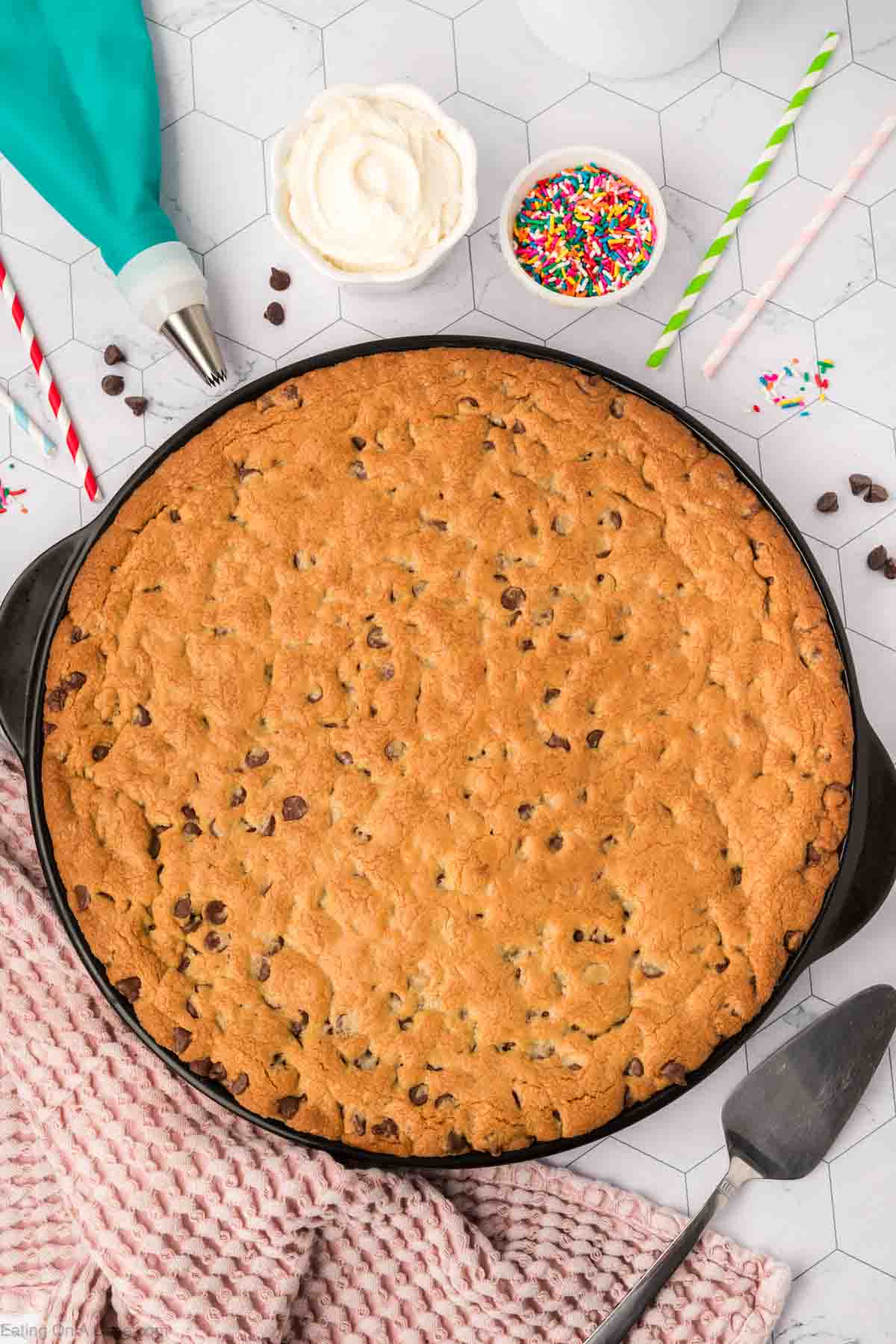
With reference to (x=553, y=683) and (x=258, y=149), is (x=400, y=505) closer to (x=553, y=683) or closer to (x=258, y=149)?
(x=553, y=683)

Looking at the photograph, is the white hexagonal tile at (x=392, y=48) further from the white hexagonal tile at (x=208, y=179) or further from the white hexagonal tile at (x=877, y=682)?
the white hexagonal tile at (x=877, y=682)

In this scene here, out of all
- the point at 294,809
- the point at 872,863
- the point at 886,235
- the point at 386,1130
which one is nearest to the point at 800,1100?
the point at 872,863

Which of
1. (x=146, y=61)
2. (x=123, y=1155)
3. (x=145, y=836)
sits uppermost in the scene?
(x=146, y=61)

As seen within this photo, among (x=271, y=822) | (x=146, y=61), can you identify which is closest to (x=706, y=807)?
(x=271, y=822)

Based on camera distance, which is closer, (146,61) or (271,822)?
(271,822)

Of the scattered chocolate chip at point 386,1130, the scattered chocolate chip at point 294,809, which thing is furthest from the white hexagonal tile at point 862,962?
the scattered chocolate chip at point 294,809

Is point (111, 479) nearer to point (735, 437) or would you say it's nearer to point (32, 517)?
point (32, 517)

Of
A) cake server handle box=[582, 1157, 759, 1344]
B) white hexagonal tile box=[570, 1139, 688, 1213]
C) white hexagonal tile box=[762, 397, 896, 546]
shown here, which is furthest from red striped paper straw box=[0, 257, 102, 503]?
cake server handle box=[582, 1157, 759, 1344]

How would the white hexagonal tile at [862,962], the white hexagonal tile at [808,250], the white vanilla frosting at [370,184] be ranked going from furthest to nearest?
the white hexagonal tile at [808,250] < the white hexagonal tile at [862,962] < the white vanilla frosting at [370,184]
